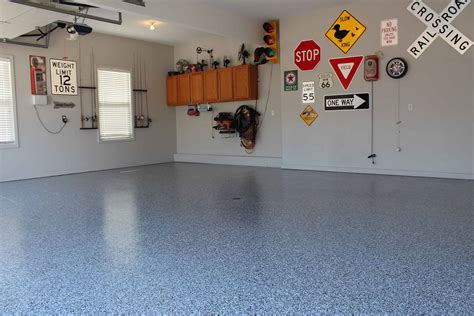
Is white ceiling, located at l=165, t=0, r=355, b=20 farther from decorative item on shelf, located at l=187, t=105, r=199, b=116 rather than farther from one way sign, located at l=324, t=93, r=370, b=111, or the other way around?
decorative item on shelf, located at l=187, t=105, r=199, b=116

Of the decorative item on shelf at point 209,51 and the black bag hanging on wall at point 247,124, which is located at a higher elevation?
the decorative item on shelf at point 209,51

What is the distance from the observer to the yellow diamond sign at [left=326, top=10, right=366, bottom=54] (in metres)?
7.40

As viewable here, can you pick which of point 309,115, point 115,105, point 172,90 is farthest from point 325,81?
point 115,105

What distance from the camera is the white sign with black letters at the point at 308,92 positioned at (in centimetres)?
809

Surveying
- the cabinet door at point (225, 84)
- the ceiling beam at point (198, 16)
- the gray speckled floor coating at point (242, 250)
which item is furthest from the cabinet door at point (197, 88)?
the gray speckled floor coating at point (242, 250)

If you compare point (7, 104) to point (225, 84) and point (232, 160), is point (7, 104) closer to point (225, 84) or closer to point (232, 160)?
point (225, 84)

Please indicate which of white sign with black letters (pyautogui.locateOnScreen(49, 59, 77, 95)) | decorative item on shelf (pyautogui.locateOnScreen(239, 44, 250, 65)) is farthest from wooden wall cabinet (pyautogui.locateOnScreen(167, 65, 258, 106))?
white sign with black letters (pyautogui.locateOnScreen(49, 59, 77, 95))

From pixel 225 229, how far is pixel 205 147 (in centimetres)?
660

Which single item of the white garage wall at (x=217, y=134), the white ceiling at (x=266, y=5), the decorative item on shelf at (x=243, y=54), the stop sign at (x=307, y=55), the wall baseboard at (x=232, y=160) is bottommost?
the wall baseboard at (x=232, y=160)

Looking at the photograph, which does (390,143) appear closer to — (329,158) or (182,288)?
(329,158)

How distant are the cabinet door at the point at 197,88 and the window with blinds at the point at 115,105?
5.08 ft

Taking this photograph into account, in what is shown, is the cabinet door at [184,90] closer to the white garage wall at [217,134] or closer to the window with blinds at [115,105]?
the white garage wall at [217,134]

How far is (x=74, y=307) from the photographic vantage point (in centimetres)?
231

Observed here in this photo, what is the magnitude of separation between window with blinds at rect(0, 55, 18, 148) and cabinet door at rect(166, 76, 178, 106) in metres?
3.86
